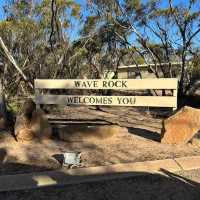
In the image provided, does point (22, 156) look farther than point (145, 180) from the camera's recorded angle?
Yes

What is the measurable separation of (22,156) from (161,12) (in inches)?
603

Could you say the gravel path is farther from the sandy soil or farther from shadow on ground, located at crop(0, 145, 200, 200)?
the sandy soil

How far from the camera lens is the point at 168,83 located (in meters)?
10.5

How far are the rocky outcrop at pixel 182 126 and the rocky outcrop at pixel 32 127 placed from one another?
2.42 meters

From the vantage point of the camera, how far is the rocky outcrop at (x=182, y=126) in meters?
8.86

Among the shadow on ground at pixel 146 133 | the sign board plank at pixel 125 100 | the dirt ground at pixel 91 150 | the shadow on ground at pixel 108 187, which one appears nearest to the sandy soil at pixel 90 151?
the dirt ground at pixel 91 150

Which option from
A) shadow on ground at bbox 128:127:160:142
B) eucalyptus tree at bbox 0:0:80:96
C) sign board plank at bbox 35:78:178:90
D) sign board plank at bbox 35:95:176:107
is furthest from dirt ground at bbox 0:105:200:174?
eucalyptus tree at bbox 0:0:80:96

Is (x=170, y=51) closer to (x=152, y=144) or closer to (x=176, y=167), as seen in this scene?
(x=152, y=144)

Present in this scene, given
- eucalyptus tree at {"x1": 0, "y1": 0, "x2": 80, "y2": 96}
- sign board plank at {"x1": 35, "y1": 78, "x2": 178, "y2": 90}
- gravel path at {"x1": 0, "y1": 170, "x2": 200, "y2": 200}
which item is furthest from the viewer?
eucalyptus tree at {"x1": 0, "y1": 0, "x2": 80, "y2": 96}

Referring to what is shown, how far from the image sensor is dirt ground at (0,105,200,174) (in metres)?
7.70

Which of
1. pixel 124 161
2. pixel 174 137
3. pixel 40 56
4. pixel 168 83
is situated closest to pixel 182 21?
pixel 40 56

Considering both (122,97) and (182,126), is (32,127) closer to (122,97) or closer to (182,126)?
(122,97)

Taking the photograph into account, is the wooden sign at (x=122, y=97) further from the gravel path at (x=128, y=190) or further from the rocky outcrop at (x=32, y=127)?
the gravel path at (x=128, y=190)

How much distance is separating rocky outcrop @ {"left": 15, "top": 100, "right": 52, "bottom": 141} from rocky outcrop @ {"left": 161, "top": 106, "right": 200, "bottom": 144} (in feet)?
7.94
